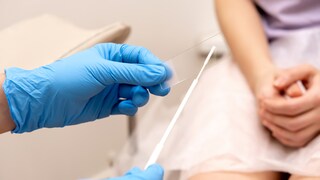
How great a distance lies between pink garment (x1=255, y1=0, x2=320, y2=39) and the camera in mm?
931

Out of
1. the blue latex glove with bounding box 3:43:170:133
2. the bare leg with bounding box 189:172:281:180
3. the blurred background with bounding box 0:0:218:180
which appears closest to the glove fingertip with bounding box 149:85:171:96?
the blue latex glove with bounding box 3:43:170:133

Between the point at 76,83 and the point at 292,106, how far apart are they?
0.37 m

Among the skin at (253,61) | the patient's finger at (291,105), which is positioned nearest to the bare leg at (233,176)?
the skin at (253,61)

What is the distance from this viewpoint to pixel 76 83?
76 centimetres

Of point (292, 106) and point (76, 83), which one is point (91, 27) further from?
point (292, 106)

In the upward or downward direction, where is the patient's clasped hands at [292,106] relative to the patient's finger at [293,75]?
downward

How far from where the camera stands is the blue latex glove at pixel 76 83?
742 mm

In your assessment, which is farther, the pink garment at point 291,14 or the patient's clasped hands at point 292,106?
the pink garment at point 291,14

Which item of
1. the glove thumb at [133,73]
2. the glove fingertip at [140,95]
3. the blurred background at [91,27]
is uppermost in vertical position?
the glove thumb at [133,73]

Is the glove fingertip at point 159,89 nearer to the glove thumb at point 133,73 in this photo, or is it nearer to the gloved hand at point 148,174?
the glove thumb at point 133,73

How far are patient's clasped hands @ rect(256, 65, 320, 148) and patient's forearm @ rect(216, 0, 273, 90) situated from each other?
59 millimetres

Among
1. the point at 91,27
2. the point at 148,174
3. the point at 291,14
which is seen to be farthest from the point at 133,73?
the point at 91,27

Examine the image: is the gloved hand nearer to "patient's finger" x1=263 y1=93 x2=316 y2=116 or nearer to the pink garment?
"patient's finger" x1=263 y1=93 x2=316 y2=116

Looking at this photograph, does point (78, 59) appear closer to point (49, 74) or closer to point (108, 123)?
point (49, 74)
